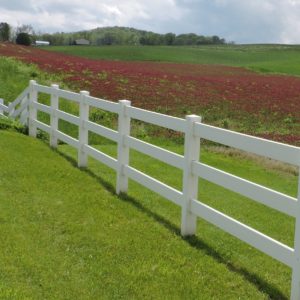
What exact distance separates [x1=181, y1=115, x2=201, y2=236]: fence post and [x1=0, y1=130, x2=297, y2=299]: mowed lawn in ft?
0.62

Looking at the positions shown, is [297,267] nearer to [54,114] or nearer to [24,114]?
[54,114]

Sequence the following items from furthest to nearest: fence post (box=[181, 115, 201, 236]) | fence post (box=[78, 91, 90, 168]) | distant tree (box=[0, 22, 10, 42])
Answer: distant tree (box=[0, 22, 10, 42])
fence post (box=[78, 91, 90, 168])
fence post (box=[181, 115, 201, 236])

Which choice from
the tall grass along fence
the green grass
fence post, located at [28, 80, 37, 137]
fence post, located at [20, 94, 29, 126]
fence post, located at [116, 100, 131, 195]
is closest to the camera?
the tall grass along fence

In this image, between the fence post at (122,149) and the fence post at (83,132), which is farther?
the fence post at (83,132)

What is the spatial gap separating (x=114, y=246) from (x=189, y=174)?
3.74 ft

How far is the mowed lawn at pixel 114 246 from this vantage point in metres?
4.80

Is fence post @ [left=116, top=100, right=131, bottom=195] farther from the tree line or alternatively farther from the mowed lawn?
the tree line

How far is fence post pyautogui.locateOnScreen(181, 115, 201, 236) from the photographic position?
6148mm

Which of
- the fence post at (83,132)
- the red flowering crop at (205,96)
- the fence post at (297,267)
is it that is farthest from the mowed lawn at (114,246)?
the red flowering crop at (205,96)

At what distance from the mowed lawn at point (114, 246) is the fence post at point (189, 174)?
0.62ft

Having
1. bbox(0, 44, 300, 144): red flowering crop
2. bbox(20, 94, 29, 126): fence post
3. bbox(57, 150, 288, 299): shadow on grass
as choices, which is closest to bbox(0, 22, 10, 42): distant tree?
bbox(0, 44, 300, 144): red flowering crop

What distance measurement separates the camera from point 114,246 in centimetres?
580

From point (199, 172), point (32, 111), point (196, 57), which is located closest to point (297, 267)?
point (199, 172)

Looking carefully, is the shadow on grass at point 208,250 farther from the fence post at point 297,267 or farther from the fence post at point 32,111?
the fence post at point 32,111
